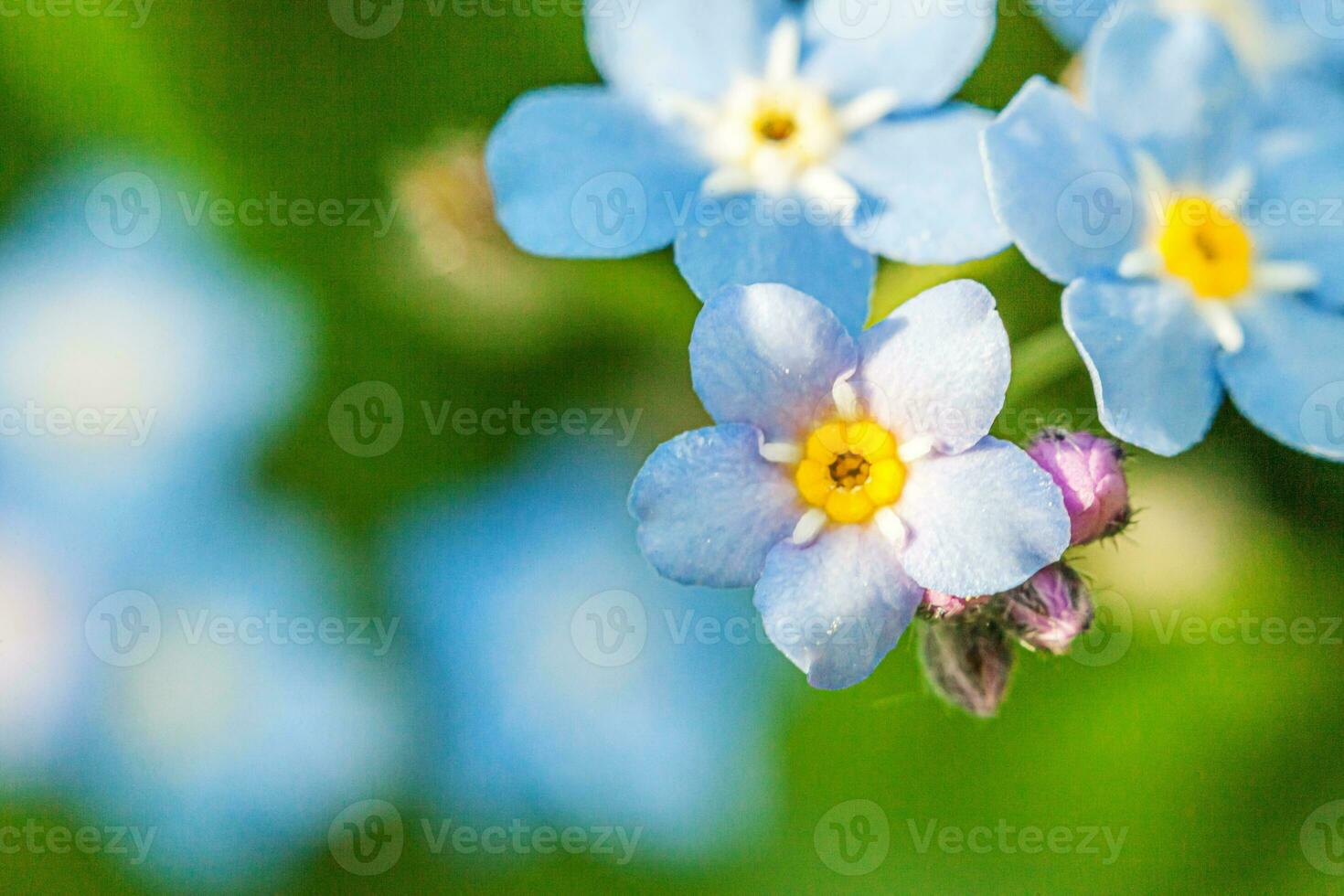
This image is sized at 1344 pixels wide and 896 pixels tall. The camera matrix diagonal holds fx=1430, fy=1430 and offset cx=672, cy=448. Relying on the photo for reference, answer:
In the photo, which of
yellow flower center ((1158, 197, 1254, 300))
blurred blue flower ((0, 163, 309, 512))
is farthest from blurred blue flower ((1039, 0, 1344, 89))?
blurred blue flower ((0, 163, 309, 512))

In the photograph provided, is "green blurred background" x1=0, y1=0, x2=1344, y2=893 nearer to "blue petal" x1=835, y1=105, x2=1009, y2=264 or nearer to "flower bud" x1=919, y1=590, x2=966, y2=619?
"blue petal" x1=835, y1=105, x2=1009, y2=264

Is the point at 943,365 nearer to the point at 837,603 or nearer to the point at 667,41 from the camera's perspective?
the point at 837,603

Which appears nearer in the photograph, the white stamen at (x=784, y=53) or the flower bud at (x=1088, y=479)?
the flower bud at (x=1088, y=479)

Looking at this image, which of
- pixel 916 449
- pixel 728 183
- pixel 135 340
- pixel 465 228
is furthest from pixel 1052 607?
pixel 135 340

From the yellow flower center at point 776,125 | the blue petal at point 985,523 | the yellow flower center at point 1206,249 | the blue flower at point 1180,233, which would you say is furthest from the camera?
the yellow flower center at point 776,125

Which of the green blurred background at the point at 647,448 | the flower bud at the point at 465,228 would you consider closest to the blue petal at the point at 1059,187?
the green blurred background at the point at 647,448

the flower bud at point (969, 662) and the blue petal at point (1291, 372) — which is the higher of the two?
the blue petal at point (1291, 372)

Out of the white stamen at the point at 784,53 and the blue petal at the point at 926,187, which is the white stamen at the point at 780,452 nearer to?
the blue petal at the point at 926,187
